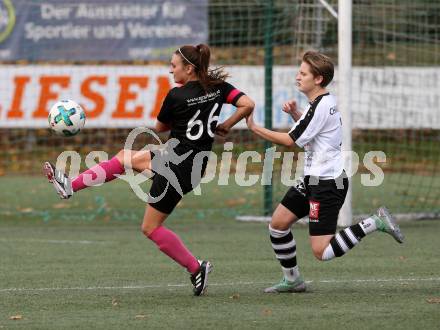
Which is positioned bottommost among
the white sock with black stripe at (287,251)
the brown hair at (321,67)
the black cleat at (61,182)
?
the white sock with black stripe at (287,251)

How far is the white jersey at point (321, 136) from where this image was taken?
8.03 m

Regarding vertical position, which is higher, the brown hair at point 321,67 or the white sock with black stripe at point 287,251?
the brown hair at point 321,67

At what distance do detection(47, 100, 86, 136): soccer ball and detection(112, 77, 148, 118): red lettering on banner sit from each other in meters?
6.71

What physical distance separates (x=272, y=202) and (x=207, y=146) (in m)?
6.04

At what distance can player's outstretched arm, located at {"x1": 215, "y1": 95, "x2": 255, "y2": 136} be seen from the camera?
8281 mm

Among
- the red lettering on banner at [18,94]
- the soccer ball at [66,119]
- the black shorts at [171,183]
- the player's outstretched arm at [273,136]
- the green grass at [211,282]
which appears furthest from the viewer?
the red lettering on banner at [18,94]

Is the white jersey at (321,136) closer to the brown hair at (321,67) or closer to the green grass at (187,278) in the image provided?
the brown hair at (321,67)

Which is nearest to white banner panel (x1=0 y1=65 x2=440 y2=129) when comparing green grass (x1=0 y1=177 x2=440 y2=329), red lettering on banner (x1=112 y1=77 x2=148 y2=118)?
red lettering on banner (x1=112 y1=77 x2=148 y2=118)

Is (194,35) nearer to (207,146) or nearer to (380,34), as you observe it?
(380,34)

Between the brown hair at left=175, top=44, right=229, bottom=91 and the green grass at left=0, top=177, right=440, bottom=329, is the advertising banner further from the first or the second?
the brown hair at left=175, top=44, right=229, bottom=91

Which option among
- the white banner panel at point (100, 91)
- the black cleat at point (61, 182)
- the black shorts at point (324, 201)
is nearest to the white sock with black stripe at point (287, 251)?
the black shorts at point (324, 201)

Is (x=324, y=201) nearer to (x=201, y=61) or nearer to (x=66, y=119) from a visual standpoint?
(x=201, y=61)

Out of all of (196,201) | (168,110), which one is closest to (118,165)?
(168,110)

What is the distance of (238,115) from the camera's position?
27.4ft
